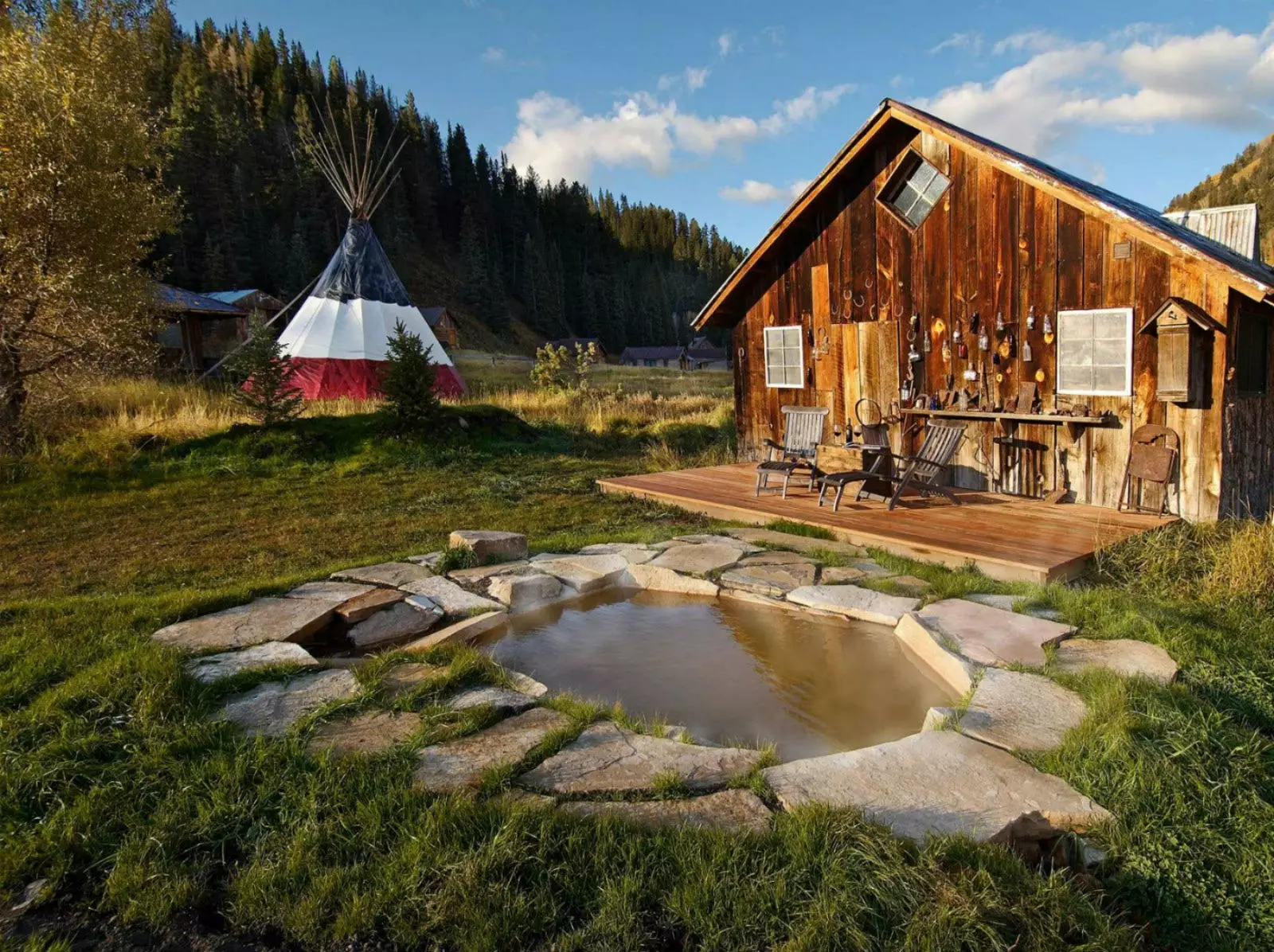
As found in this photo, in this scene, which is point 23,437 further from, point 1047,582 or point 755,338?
point 1047,582

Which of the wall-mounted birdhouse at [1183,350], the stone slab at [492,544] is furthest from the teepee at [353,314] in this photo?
the wall-mounted birdhouse at [1183,350]

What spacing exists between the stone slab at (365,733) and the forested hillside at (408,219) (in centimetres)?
4094

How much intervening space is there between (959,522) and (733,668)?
3.42 metres

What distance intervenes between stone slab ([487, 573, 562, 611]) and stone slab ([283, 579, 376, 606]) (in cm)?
72

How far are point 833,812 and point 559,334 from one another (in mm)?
68047

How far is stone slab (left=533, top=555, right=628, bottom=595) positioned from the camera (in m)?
4.80

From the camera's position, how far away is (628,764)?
2449mm

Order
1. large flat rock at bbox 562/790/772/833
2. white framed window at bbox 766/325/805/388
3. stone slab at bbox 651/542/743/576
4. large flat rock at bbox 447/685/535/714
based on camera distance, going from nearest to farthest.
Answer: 1. large flat rock at bbox 562/790/772/833
2. large flat rock at bbox 447/685/535/714
3. stone slab at bbox 651/542/743/576
4. white framed window at bbox 766/325/805/388

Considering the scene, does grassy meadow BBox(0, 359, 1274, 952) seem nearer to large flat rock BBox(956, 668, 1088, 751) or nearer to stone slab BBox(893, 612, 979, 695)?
large flat rock BBox(956, 668, 1088, 751)

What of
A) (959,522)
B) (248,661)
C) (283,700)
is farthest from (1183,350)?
(248,661)

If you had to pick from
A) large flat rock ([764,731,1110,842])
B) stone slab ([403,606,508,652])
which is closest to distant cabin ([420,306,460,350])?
stone slab ([403,606,508,652])

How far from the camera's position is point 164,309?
38.3 feet

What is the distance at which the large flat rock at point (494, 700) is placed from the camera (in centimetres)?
286

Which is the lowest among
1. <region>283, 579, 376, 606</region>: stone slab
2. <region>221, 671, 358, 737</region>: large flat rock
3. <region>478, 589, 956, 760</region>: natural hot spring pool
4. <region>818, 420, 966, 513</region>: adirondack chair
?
<region>478, 589, 956, 760</region>: natural hot spring pool
